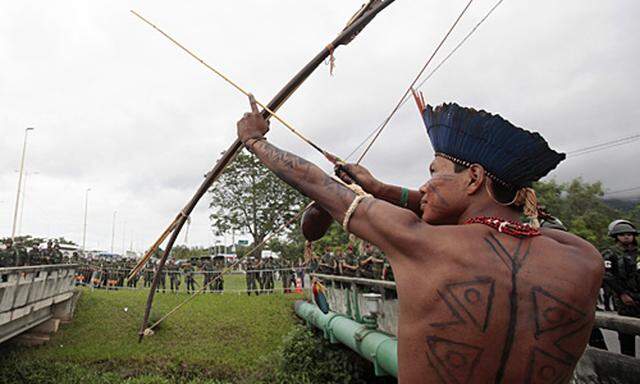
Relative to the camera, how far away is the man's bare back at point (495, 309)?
129 centimetres

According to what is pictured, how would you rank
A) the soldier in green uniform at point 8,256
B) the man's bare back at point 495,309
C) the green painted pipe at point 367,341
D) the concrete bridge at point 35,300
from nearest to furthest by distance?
the man's bare back at point 495,309 < the green painted pipe at point 367,341 < the concrete bridge at point 35,300 < the soldier in green uniform at point 8,256

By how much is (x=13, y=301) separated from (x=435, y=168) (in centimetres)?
1060

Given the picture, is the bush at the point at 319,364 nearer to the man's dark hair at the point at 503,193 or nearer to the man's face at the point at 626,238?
the man's face at the point at 626,238

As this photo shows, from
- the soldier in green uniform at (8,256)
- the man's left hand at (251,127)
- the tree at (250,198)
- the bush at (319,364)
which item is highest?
the tree at (250,198)

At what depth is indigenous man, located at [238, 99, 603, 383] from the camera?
1295mm

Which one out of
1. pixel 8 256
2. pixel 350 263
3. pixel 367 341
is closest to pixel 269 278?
pixel 350 263

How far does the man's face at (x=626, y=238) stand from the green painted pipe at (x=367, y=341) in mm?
3536

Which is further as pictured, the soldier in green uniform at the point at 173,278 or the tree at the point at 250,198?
the tree at the point at 250,198

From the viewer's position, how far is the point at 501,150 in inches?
58.9

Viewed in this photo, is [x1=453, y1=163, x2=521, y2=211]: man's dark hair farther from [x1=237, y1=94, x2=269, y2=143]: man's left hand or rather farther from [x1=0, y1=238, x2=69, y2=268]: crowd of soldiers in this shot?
[x1=0, y1=238, x2=69, y2=268]: crowd of soldiers

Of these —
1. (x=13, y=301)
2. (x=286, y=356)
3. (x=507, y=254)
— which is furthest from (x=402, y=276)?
(x=13, y=301)

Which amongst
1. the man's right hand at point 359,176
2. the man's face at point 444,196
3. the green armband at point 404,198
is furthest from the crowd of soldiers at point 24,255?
the man's face at point 444,196

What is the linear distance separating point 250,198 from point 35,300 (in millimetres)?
25495

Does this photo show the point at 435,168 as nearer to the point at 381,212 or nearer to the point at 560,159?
the point at 381,212
